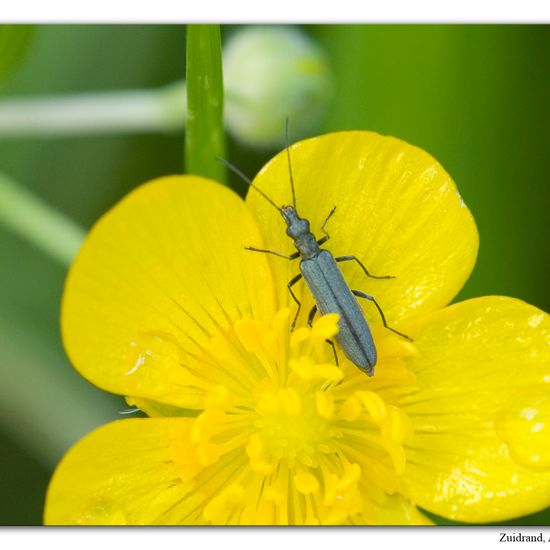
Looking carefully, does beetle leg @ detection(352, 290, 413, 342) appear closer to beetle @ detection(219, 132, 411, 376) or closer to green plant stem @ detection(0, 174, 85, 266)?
beetle @ detection(219, 132, 411, 376)

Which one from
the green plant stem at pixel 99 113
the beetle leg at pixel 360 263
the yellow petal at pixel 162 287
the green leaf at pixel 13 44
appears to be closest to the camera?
the yellow petal at pixel 162 287

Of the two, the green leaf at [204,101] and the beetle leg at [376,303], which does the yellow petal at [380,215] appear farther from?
the green leaf at [204,101]

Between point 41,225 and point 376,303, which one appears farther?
point 41,225
